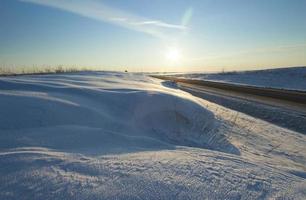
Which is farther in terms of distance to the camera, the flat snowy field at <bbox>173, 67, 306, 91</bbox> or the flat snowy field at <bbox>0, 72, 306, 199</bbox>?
the flat snowy field at <bbox>173, 67, 306, 91</bbox>

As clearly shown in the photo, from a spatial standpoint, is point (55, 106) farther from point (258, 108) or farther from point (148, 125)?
point (258, 108)

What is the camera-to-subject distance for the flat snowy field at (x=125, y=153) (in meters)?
2.64

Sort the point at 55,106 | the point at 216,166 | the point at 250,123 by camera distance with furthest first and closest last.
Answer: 1. the point at 250,123
2. the point at 55,106
3. the point at 216,166

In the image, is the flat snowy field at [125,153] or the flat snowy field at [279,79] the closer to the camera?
the flat snowy field at [125,153]

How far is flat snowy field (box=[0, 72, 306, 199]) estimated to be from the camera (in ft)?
8.66

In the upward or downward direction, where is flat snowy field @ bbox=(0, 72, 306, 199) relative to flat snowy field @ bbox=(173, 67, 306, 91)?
upward

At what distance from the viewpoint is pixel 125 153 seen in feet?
12.4

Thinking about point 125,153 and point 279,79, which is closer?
point 125,153

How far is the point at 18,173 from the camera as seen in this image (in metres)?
2.72

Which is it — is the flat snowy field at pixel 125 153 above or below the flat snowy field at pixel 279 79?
above

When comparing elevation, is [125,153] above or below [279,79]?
above

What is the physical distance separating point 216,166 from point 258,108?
33.2ft

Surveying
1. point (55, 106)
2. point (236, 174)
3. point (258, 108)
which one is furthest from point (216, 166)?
point (258, 108)

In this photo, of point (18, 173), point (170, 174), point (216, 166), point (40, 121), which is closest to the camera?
point (18, 173)
